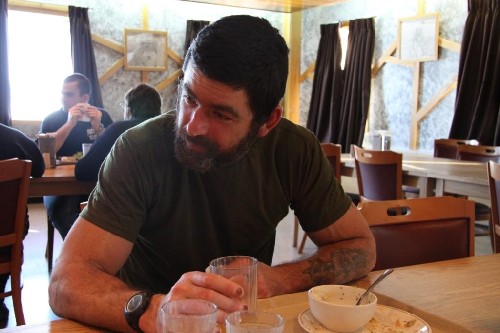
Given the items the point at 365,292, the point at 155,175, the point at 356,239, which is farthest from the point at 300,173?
the point at 365,292

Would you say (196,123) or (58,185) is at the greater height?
(196,123)

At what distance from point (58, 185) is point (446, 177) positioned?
2382 millimetres

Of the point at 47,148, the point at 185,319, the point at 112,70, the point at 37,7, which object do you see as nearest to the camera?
the point at 185,319

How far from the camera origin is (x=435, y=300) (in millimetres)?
1129

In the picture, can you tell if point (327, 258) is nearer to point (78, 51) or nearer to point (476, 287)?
point (476, 287)

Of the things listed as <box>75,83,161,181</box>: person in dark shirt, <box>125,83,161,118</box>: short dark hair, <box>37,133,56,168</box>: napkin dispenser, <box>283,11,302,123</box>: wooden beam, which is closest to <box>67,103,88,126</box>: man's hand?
<box>37,133,56,168</box>: napkin dispenser

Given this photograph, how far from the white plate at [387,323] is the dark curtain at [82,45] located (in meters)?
5.90

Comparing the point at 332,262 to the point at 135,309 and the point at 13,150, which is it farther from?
the point at 13,150

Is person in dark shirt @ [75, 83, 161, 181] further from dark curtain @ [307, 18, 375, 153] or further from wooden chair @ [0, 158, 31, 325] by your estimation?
dark curtain @ [307, 18, 375, 153]

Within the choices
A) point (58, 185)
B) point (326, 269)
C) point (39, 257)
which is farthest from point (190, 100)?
point (39, 257)

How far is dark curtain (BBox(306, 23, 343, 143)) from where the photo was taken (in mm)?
6992

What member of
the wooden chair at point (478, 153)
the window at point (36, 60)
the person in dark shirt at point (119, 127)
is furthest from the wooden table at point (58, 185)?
the window at point (36, 60)

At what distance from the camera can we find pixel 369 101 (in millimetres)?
6762

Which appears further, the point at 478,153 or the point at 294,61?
the point at 294,61
